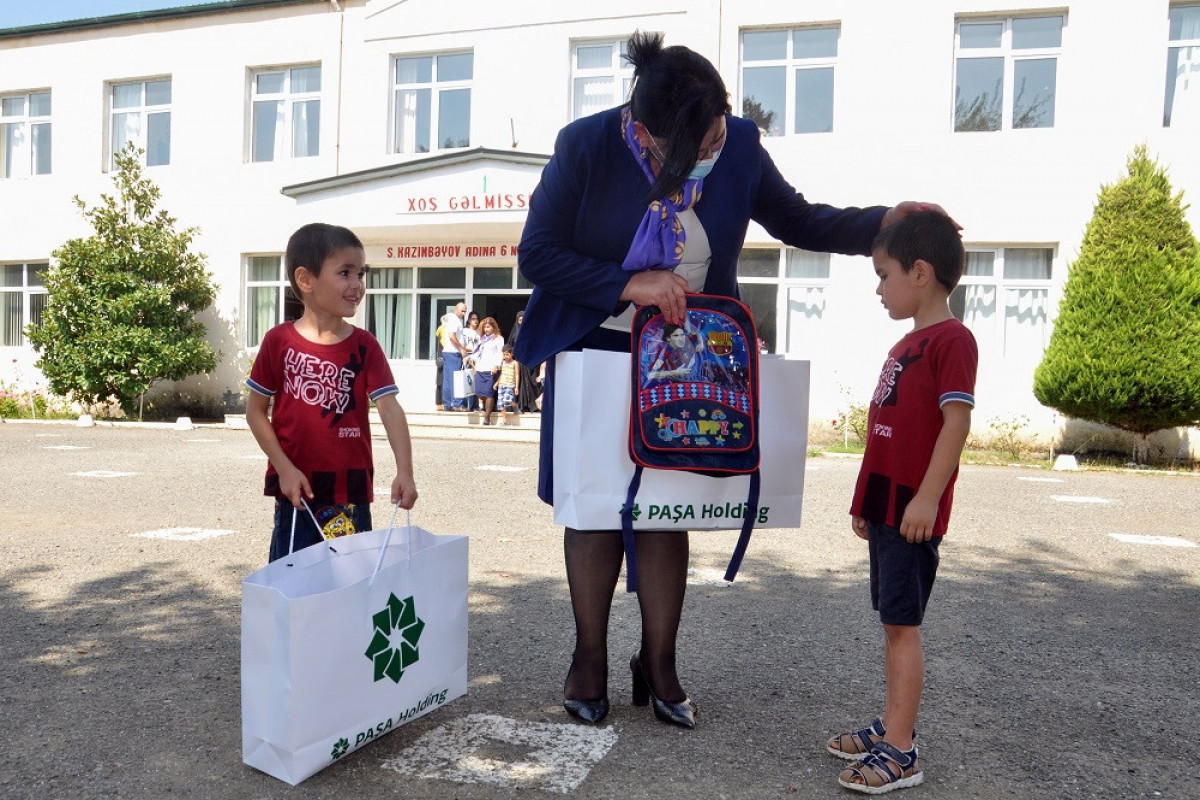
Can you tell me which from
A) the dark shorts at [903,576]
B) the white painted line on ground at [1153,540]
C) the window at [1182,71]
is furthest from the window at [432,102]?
the dark shorts at [903,576]

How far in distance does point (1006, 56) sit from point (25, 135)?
61.5ft

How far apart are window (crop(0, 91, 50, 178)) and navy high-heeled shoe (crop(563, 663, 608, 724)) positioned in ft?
72.6

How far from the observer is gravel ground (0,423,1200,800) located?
2490mm

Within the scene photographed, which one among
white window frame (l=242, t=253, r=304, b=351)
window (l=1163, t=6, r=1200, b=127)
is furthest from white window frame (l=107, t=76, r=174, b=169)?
window (l=1163, t=6, r=1200, b=127)

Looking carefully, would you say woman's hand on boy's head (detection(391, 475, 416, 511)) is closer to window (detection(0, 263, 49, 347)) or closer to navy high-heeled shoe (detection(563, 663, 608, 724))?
navy high-heeled shoe (detection(563, 663, 608, 724))

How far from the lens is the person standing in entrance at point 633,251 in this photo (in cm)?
267

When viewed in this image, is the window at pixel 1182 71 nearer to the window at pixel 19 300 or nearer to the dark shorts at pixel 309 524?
the dark shorts at pixel 309 524

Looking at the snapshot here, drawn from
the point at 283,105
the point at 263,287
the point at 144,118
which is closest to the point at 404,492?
the point at 263,287

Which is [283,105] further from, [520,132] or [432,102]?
[520,132]

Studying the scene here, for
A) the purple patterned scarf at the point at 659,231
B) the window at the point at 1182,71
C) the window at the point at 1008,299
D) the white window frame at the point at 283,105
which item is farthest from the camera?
the white window frame at the point at 283,105

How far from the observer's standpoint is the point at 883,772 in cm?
242

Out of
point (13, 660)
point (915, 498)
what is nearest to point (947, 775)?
point (915, 498)

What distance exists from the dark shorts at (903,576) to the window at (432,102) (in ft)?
55.3

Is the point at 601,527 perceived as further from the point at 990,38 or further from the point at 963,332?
the point at 990,38
